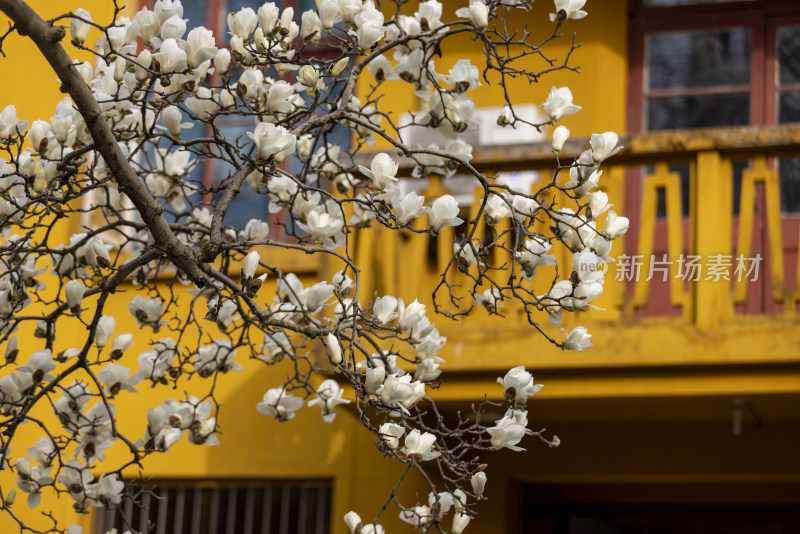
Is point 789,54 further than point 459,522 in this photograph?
Yes

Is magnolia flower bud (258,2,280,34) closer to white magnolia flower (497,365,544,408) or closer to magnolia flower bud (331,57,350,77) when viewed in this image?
magnolia flower bud (331,57,350,77)

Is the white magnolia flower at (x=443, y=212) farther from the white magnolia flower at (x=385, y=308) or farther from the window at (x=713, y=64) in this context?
the window at (x=713, y=64)

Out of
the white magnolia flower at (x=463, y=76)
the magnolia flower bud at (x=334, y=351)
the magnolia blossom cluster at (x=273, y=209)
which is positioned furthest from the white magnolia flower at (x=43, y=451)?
the white magnolia flower at (x=463, y=76)

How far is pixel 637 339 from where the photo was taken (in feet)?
16.8

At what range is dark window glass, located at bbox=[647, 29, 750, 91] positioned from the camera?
6.92 meters

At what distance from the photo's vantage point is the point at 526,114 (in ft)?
21.7

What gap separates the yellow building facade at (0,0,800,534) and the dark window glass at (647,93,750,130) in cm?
1

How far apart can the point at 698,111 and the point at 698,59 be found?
0.32 m

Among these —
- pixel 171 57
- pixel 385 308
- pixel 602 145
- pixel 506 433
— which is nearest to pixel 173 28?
pixel 171 57

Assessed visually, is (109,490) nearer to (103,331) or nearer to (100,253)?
(103,331)

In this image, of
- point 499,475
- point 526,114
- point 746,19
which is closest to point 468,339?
point 499,475

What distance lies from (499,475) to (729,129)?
2.16m

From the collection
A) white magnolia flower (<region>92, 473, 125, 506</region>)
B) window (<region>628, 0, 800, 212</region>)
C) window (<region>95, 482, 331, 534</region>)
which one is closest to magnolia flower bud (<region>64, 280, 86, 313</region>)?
white magnolia flower (<region>92, 473, 125, 506</region>)

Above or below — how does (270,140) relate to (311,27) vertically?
below
